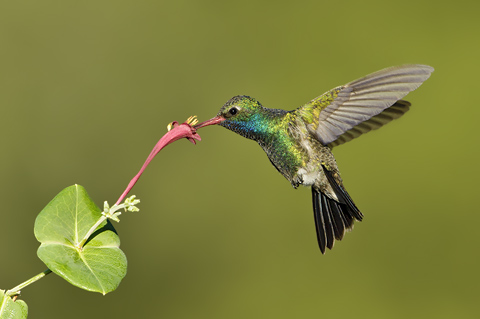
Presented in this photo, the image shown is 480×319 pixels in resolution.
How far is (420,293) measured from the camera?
11.3 ft

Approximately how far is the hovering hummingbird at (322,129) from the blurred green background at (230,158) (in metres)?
1.89

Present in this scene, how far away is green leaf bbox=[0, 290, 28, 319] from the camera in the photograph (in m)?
1.04

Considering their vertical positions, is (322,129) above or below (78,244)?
above

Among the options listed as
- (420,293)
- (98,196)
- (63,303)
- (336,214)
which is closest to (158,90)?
(98,196)

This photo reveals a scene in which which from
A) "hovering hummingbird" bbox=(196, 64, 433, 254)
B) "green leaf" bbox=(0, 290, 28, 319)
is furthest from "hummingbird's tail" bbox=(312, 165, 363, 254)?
"green leaf" bbox=(0, 290, 28, 319)

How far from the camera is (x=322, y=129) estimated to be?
5.33ft

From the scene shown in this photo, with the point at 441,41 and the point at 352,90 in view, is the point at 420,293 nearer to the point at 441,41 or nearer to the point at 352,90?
the point at 441,41

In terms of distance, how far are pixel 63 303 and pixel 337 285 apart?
1.65 m

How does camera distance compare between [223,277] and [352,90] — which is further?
[223,277]

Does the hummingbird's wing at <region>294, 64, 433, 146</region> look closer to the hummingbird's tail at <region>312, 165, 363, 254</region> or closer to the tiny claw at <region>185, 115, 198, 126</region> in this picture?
the hummingbird's tail at <region>312, 165, 363, 254</region>

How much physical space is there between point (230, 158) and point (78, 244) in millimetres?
2631

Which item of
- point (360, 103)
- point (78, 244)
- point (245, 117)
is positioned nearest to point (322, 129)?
point (360, 103)

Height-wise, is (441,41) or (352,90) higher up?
(441,41)

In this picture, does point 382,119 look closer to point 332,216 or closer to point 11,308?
point 332,216
